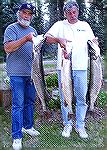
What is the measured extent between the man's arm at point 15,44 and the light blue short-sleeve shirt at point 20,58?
0.06 m

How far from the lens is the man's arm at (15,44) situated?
5.99m

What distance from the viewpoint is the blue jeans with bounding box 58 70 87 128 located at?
612 cm

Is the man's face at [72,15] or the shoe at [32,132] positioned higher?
the man's face at [72,15]

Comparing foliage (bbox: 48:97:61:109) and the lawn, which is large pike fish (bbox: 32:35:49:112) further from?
the lawn

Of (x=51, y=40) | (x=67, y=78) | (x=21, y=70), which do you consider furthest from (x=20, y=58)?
(x=67, y=78)

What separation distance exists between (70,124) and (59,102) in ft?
0.71

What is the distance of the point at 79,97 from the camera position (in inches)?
245

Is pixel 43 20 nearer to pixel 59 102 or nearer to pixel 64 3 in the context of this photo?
pixel 64 3

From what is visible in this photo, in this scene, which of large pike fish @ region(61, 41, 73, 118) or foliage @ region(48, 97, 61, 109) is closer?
large pike fish @ region(61, 41, 73, 118)

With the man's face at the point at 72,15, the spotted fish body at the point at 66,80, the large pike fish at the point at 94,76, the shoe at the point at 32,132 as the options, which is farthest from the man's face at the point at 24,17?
the shoe at the point at 32,132

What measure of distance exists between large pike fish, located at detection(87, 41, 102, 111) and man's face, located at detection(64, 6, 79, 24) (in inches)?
10.5

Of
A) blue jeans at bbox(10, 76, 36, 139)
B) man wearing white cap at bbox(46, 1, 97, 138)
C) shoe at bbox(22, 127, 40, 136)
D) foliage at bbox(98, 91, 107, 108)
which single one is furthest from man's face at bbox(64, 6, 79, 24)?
shoe at bbox(22, 127, 40, 136)

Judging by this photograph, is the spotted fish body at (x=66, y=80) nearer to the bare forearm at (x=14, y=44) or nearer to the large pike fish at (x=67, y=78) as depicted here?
the large pike fish at (x=67, y=78)

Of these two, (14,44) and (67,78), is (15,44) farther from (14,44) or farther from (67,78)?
(67,78)
